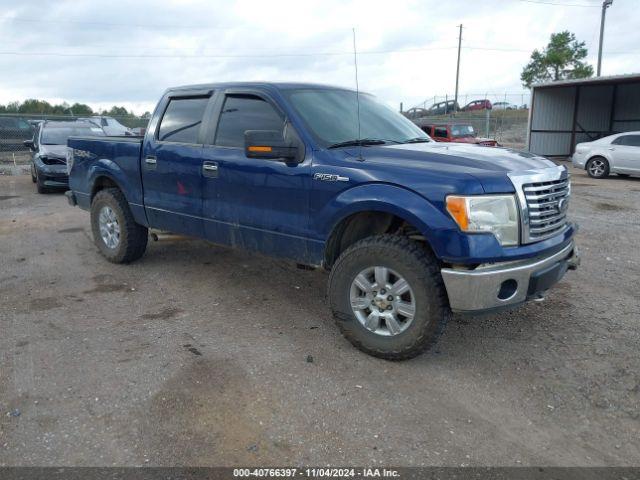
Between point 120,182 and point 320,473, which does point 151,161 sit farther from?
point 320,473

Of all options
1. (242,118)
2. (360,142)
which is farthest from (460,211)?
(242,118)

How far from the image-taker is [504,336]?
4289 millimetres

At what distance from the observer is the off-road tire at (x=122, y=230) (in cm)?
595

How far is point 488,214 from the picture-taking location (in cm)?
342

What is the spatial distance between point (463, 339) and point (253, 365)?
5.40ft

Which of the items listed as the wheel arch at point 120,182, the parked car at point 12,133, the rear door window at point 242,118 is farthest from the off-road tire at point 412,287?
the parked car at point 12,133

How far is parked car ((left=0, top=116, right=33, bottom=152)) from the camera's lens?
2012cm

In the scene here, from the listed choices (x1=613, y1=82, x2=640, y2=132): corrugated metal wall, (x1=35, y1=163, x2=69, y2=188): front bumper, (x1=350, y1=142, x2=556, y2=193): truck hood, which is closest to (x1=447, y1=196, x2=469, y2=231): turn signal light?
(x1=350, y1=142, x2=556, y2=193): truck hood

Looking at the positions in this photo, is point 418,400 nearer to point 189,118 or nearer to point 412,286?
point 412,286

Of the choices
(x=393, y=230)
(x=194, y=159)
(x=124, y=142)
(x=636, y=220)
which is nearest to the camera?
(x=393, y=230)

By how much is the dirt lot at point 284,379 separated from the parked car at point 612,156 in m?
11.4

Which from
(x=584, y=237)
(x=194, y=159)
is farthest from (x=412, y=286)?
(x=584, y=237)

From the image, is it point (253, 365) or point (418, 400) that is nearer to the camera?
point (418, 400)

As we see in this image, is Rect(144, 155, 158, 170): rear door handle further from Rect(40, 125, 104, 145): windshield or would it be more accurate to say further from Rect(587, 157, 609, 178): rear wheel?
Rect(587, 157, 609, 178): rear wheel
